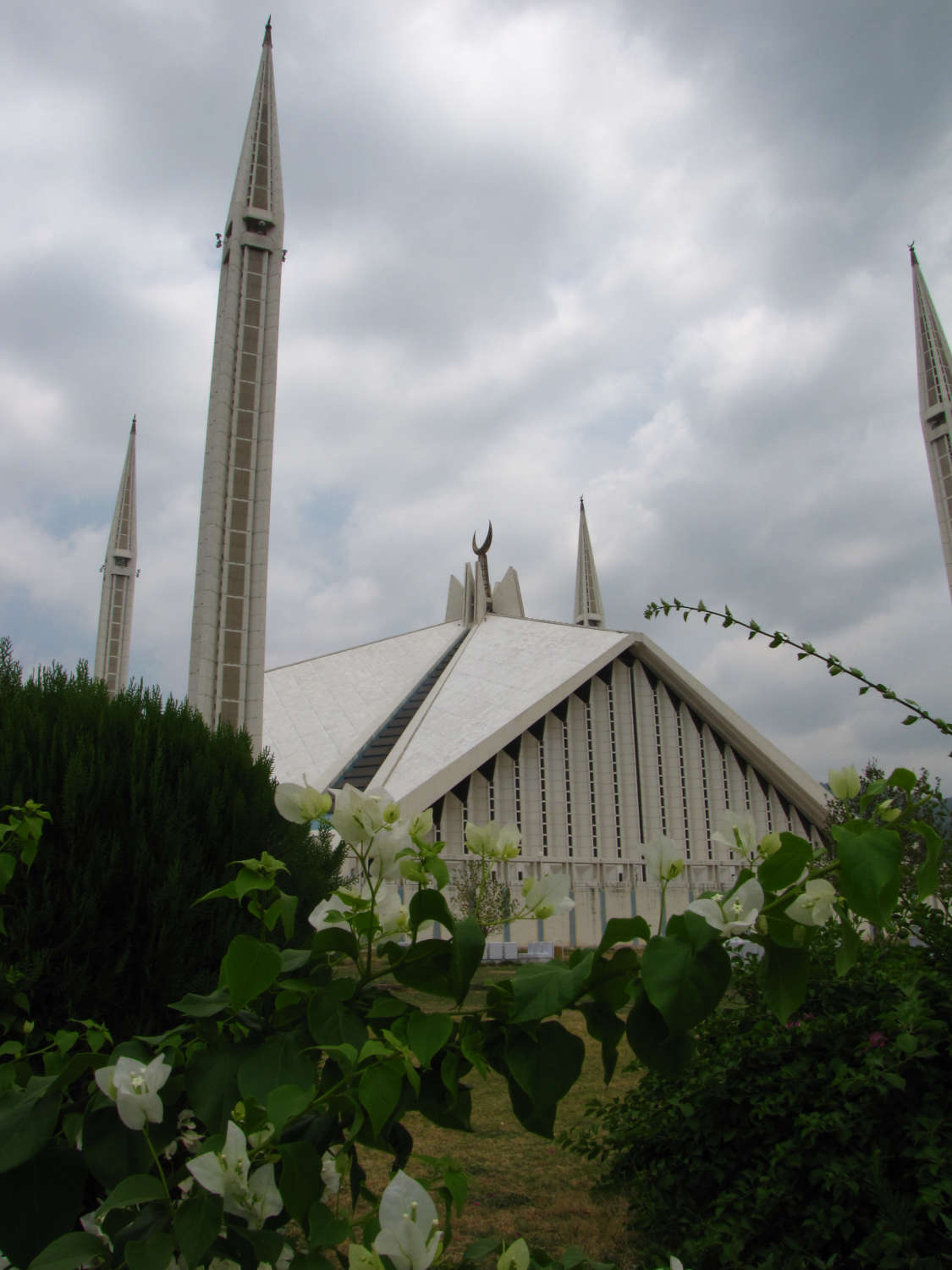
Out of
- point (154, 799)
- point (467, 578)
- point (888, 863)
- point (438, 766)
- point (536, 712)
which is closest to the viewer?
point (888, 863)

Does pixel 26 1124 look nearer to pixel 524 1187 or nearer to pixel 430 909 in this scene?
pixel 430 909

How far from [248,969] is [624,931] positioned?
1.19 ft

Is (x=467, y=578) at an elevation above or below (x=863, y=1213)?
above

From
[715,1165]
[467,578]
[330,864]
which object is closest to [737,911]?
[715,1165]

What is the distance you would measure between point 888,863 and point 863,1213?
7.91 feet

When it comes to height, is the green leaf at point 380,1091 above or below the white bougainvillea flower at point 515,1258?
above

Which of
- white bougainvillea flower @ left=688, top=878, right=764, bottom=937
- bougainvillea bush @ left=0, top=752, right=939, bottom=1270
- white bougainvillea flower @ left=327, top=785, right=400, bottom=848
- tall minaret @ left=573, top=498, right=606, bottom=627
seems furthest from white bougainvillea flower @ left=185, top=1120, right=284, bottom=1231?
tall minaret @ left=573, top=498, right=606, bottom=627

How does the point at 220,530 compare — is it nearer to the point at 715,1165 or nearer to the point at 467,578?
the point at 715,1165

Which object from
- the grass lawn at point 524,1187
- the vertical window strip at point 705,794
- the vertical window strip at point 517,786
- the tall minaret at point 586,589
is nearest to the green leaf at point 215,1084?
the grass lawn at point 524,1187

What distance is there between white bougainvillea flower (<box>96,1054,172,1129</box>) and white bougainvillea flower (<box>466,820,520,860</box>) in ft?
1.43

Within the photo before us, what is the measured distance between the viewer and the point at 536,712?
21.8 m

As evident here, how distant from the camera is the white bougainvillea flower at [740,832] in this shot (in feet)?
3.30

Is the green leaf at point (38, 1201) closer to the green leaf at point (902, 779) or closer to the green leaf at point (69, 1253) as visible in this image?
the green leaf at point (69, 1253)

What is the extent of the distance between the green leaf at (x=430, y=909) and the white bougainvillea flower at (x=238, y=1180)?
0.25m
